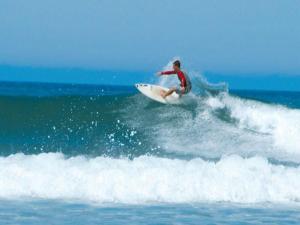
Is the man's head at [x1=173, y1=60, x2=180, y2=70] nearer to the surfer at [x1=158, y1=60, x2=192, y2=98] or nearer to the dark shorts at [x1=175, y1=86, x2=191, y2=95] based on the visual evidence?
the surfer at [x1=158, y1=60, x2=192, y2=98]

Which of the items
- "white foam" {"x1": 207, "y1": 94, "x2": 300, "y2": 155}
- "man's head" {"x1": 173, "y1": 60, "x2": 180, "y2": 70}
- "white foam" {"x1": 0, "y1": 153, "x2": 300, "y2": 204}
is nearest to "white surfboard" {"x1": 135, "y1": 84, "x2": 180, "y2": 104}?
"man's head" {"x1": 173, "y1": 60, "x2": 180, "y2": 70}

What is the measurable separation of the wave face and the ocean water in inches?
0.9

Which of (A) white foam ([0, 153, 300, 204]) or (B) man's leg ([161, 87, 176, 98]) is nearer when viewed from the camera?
(A) white foam ([0, 153, 300, 204])

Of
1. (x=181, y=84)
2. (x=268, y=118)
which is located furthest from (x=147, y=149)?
(x=268, y=118)

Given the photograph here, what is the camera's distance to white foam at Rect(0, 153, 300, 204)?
11.3 metres

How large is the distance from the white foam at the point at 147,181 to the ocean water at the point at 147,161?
18 mm

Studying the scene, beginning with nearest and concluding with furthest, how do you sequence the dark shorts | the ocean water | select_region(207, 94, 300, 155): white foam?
the ocean water
select_region(207, 94, 300, 155): white foam
the dark shorts

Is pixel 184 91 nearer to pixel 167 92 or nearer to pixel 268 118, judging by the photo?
pixel 167 92

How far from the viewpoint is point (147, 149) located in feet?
50.0

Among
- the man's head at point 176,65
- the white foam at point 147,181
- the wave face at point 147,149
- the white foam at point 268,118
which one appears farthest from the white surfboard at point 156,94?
the white foam at point 147,181

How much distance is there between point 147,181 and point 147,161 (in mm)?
1153

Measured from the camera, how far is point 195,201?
1116 centimetres

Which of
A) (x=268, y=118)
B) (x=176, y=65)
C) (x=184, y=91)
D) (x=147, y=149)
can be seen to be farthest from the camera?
(x=268, y=118)

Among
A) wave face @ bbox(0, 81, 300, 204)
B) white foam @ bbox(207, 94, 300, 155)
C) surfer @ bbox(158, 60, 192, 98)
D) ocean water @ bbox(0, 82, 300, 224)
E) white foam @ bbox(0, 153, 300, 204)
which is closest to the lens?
ocean water @ bbox(0, 82, 300, 224)
